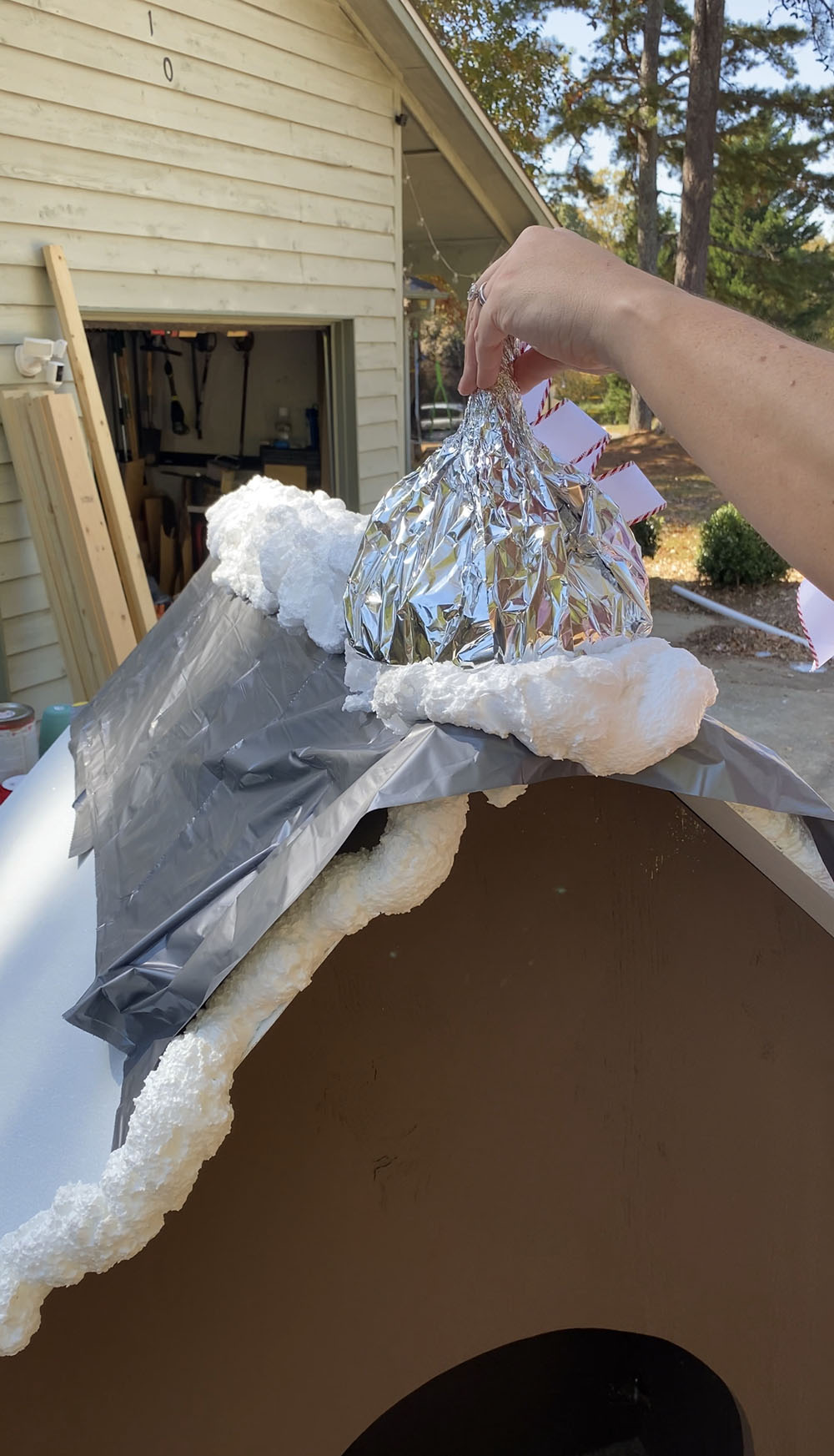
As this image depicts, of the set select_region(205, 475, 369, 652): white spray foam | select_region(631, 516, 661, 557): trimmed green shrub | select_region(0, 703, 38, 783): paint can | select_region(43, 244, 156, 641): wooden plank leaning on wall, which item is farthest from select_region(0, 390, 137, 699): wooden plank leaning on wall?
select_region(631, 516, 661, 557): trimmed green shrub

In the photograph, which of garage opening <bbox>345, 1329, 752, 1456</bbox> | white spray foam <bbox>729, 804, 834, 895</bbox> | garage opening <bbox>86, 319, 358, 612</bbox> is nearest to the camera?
white spray foam <bbox>729, 804, 834, 895</bbox>

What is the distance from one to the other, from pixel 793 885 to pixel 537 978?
1.04 feet

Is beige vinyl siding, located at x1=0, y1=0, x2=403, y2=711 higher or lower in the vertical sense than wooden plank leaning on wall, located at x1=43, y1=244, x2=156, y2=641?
higher

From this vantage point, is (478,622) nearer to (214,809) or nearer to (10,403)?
(214,809)

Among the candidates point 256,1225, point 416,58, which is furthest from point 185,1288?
point 416,58

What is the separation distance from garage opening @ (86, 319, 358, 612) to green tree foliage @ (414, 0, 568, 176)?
30.5 ft

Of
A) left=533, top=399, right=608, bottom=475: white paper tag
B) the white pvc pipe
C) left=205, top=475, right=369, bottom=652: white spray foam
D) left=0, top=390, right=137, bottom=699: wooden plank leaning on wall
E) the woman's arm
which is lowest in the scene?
the white pvc pipe

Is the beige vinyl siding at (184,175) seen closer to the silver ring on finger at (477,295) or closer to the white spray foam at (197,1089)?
the silver ring on finger at (477,295)

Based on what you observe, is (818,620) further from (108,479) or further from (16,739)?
(108,479)

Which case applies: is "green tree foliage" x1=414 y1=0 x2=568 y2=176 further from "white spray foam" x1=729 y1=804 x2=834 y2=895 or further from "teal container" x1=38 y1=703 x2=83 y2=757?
"white spray foam" x1=729 y1=804 x2=834 y2=895

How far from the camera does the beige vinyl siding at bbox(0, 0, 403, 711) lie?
4.34 metres

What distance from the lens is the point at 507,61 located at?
15.2 m

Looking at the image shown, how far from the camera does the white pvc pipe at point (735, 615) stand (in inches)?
356

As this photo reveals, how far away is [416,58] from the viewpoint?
19.6ft
